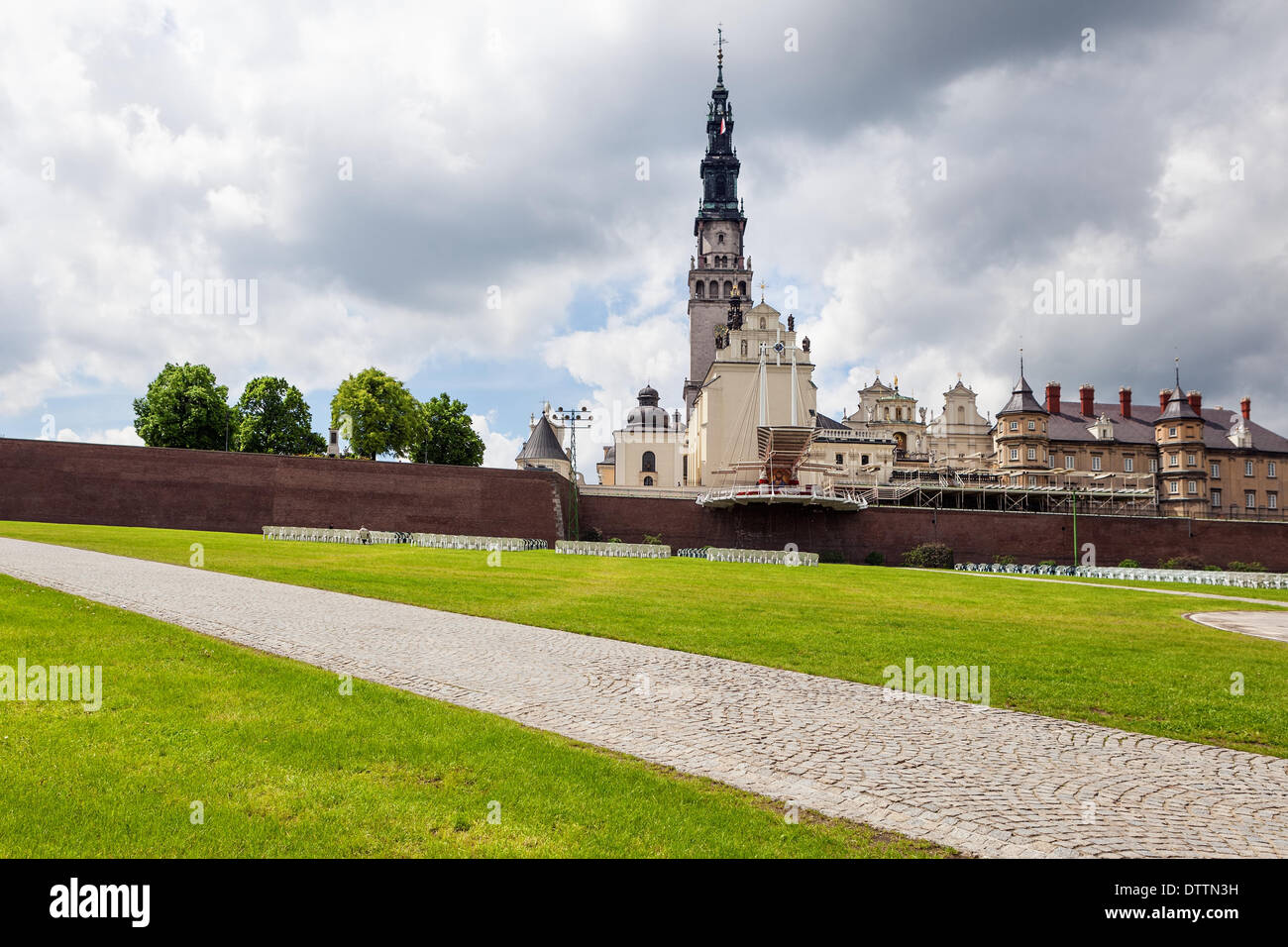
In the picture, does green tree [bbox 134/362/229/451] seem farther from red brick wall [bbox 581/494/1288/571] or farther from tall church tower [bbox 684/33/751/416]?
tall church tower [bbox 684/33/751/416]

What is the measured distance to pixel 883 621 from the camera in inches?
608

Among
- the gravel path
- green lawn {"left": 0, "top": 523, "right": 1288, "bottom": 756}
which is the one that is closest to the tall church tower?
green lawn {"left": 0, "top": 523, "right": 1288, "bottom": 756}

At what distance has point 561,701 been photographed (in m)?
8.52

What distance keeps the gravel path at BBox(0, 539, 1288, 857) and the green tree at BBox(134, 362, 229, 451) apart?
157 ft

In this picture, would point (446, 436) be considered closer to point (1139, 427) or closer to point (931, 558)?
point (931, 558)

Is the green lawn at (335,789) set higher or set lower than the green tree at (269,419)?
lower

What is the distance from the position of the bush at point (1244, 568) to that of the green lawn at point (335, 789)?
51492mm

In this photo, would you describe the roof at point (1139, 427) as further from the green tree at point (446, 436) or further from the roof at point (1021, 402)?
the green tree at point (446, 436)

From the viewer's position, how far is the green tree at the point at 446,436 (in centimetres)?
6781

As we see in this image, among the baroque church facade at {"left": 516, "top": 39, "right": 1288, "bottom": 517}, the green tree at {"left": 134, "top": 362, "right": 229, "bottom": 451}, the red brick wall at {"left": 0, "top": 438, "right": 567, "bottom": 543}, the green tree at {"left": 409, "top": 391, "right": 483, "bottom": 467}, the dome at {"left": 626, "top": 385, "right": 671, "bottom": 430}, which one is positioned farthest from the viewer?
the dome at {"left": 626, "top": 385, "right": 671, "bottom": 430}

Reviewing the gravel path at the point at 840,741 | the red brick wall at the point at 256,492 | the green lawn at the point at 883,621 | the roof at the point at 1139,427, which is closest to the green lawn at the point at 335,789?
the gravel path at the point at 840,741

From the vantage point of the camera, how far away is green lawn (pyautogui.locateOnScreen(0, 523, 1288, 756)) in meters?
9.63
